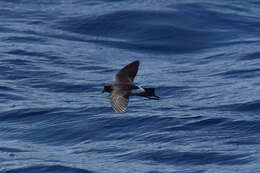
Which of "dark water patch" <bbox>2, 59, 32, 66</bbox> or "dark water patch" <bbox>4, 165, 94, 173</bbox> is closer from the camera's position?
"dark water patch" <bbox>4, 165, 94, 173</bbox>

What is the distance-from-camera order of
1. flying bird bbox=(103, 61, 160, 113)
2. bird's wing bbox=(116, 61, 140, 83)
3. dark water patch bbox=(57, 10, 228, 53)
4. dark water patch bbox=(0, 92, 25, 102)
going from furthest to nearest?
dark water patch bbox=(57, 10, 228, 53) → dark water patch bbox=(0, 92, 25, 102) → bird's wing bbox=(116, 61, 140, 83) → flying bird bbox=(103, 61, 160, 113)

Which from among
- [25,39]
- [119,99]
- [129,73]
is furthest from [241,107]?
[25,39]

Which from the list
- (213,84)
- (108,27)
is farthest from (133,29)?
(213,84)

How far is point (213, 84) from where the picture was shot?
22500 mm

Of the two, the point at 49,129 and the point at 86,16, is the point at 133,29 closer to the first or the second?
the point at 86,16

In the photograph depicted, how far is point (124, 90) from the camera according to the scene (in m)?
14.2

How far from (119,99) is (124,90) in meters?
0.50

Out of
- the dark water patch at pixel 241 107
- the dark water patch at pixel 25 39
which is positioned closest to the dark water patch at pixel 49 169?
the dark water patch at pixel 241 107

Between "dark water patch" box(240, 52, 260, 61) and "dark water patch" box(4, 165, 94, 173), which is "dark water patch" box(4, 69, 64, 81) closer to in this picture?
"dark water patch" box(240, 52, 260, 61)

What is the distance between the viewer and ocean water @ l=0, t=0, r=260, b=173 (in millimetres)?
17406

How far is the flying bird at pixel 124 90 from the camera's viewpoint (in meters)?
13.5

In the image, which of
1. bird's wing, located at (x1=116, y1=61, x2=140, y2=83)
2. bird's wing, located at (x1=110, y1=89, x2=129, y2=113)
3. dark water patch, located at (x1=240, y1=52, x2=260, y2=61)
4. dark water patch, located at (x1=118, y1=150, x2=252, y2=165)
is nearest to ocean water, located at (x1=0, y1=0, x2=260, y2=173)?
dark water patch, located at (x1=118, y1=150, x2=252, y2=165)

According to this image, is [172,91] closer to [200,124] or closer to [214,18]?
[200,124]

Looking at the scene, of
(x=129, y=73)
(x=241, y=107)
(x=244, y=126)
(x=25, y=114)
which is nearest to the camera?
(x=129, y=73)
